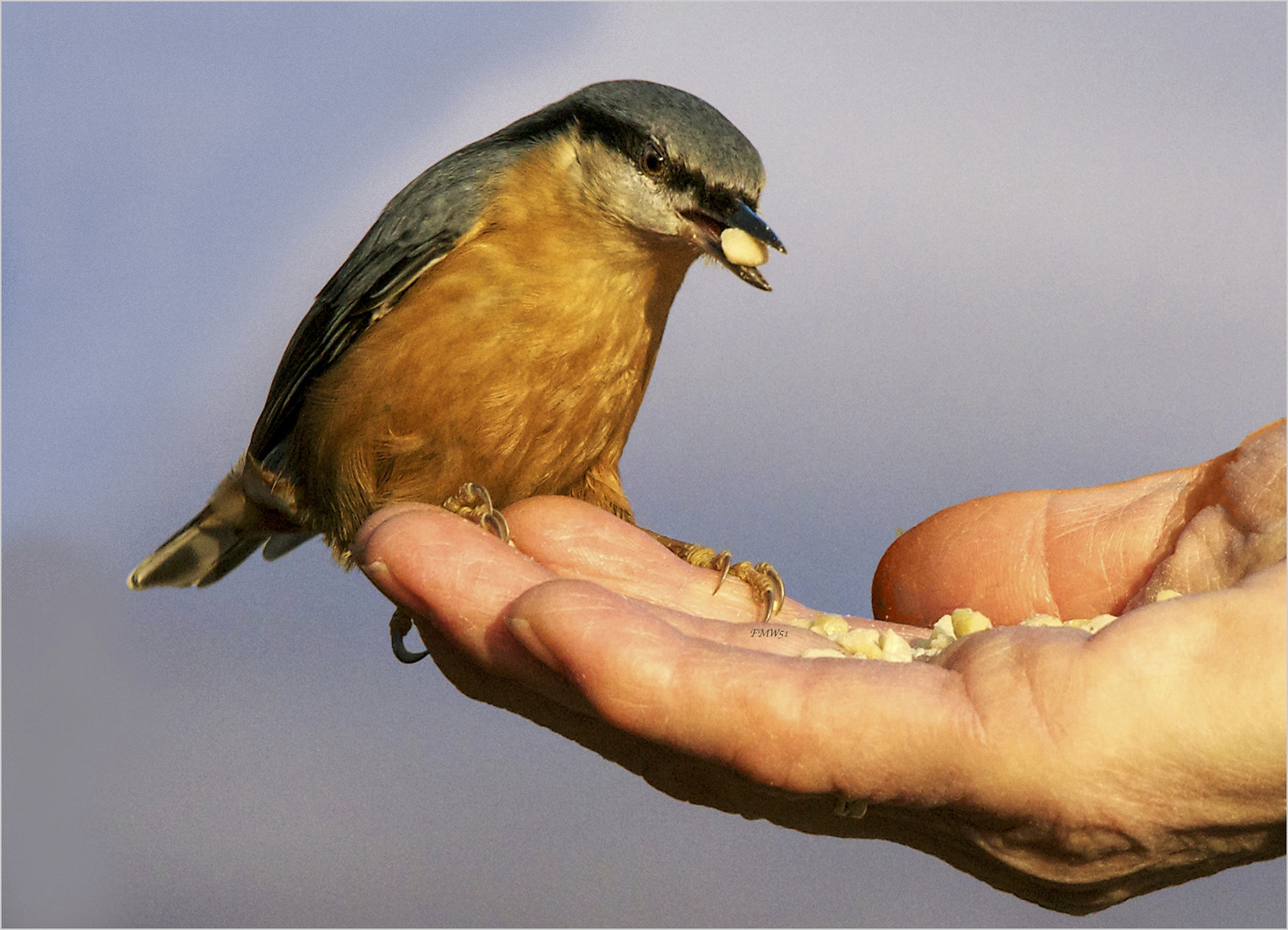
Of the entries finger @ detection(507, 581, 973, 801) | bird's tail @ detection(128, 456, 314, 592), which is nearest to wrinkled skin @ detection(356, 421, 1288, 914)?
finger @ detection(507, 581, 973, 801)

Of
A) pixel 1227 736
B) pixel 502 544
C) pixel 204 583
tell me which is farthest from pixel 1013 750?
pixel 204 583

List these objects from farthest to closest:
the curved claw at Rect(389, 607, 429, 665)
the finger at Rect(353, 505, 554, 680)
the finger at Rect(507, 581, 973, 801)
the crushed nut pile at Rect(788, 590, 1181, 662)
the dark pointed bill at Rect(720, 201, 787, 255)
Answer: the curved claw at Rect(389, 607, 429, 665) → the dark pointed bill at Rect(720, 201, 787, 255) → the crushed nut pile at Rect(788, 590, 1181, 662) → the finger at Rect(353, 505, 554, 680) → the finger at Rect(507, 581, 973, 801)

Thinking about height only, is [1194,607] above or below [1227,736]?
above

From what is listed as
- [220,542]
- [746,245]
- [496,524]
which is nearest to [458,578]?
Answer: [496,524]

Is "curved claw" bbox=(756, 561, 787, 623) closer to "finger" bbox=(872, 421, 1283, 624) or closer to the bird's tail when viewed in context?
"finger" bbox=(872, 421, 1283, 624)

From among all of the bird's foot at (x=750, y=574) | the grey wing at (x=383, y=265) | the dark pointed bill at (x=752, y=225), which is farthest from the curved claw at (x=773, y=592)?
the grey wing at (x=383, y=265)

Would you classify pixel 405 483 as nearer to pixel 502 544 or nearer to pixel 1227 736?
pixel 502 544

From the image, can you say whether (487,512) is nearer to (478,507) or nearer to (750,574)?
(478,507)
